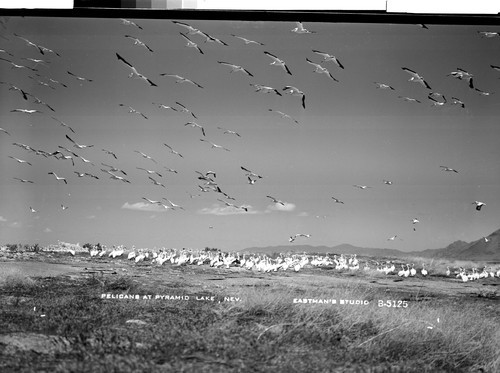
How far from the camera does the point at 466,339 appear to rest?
371cm

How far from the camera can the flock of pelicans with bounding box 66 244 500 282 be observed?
12.8 ft

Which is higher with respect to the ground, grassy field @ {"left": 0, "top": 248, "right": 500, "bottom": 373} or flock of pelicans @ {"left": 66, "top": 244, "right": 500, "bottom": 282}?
flock of pelicans @ {"left": 66, "top": 244, "right": 500, "bottom": 282}

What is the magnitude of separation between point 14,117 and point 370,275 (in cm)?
298

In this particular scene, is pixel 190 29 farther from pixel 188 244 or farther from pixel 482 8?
pixel 482 8

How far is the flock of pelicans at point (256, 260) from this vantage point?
390 centimetres

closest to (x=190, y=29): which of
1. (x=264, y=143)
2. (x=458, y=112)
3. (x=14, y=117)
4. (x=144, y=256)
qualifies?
(x=264, y=143)

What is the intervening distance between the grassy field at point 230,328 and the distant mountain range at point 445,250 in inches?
8.6

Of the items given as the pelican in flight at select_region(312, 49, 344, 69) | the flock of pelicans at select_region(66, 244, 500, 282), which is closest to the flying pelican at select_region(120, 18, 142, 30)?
the pelican in flight at select_region(312, 49, 344, 69)

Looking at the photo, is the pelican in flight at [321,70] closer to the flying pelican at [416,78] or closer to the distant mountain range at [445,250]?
the flying pelican at [416,78]

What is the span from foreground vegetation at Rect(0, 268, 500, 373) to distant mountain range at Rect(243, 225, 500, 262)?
0.28 m

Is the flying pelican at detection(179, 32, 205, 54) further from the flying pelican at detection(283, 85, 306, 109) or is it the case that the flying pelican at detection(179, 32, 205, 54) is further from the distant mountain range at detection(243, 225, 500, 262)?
the distant mountain range at detection(243, 225, 500, 262)

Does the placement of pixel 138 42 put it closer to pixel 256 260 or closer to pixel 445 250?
pixel 256 260

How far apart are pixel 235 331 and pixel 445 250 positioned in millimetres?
1672

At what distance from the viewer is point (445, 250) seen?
3883mm
